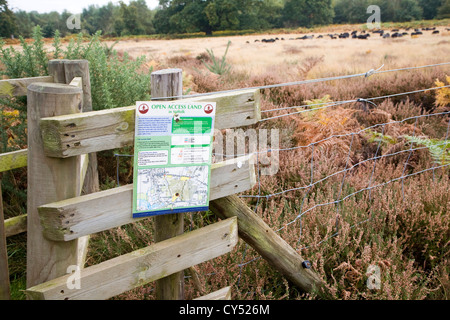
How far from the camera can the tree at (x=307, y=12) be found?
1792 centimetres

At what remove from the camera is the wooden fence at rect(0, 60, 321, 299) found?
1.37 metres

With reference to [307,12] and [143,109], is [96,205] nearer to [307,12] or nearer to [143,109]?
[143,109]

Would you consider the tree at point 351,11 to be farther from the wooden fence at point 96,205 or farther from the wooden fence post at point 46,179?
the wooden fence post at point 46,179

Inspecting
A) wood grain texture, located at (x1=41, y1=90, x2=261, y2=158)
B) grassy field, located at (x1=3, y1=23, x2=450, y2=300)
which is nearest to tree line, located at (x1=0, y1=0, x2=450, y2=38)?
grassy field, located at (x1=3, y1=23, x2=450, y2=300)

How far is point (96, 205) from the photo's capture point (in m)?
1.45

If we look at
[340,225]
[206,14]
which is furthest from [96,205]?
[206,14]

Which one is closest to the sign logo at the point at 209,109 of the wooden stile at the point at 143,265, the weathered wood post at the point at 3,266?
the wooden stile at the point at 143,265

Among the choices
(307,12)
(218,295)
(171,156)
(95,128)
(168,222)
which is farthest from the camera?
(307,12)

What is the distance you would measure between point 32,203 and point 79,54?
2623 millimetres

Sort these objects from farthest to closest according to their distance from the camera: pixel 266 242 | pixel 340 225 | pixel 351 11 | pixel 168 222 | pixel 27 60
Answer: pixel 351 11 → pixel 27 60 → pixel 340 225 → pixel 266 242 → pixel 168 222

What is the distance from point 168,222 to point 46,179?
23.4 inches

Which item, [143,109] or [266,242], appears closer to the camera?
[143,109]

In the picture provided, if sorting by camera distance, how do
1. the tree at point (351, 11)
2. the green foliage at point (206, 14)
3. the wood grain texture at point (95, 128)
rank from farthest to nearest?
the green foliage at point (206, 14)
the tree at point (351, 11)
the wood grain texture at point (95, 128)
